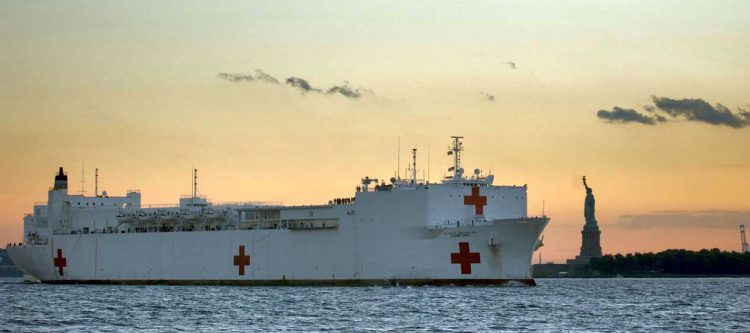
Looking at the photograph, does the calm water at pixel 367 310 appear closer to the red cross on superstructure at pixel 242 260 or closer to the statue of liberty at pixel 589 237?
the red cross on superstructure at pixel 242 260

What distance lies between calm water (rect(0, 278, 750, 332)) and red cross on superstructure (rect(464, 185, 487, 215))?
2793mm

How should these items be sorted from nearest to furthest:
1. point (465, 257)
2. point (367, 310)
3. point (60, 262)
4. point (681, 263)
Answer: point (367, 310)
point (465, 257)
point (60, 262)
point (681, 263)

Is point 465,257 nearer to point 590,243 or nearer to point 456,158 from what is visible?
point 456,158

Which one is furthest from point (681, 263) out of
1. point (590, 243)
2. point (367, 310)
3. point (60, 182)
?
point (367, 310)

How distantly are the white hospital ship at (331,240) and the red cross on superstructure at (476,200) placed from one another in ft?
0.12

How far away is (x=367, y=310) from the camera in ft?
110

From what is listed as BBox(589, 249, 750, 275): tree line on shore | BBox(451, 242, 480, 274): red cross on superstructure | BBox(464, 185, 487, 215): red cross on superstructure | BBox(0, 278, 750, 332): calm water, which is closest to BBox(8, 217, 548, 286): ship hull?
BBox(451, 242, 480, 274): red cross on superstructure

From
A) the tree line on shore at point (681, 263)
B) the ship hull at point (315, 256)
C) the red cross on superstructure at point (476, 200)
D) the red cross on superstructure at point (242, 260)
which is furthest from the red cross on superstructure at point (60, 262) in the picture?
the tree line on shore at point (681, 263)

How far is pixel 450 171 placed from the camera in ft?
147

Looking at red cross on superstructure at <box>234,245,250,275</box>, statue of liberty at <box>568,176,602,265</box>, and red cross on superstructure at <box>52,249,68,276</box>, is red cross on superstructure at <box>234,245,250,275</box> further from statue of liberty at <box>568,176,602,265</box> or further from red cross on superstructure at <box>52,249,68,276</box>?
statue of liberty at <box>568,176,602,265</box>

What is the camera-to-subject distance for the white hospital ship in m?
42.8

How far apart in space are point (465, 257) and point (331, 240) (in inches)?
207

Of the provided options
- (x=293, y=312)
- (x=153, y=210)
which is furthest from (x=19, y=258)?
(x=293, y=312)

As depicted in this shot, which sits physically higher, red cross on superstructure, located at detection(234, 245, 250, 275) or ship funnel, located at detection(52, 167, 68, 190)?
ship funnel, located at detection(52, 167, 68, 190)
